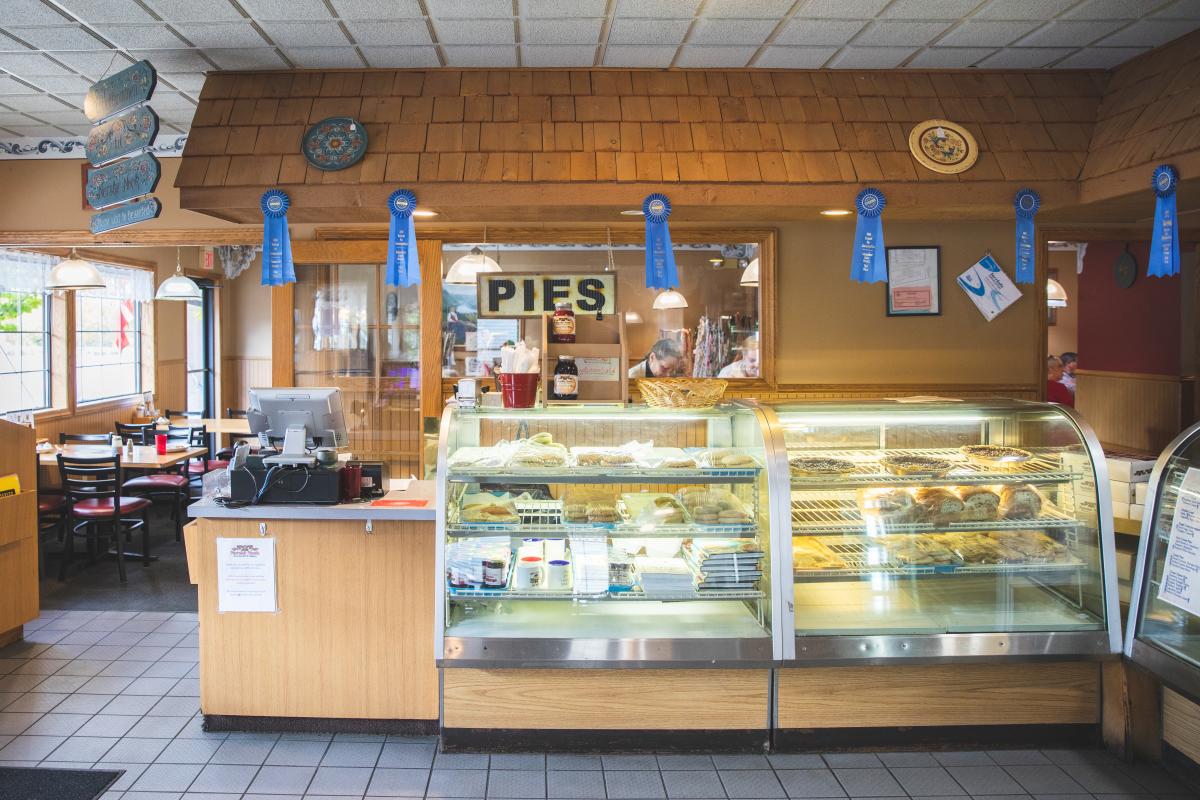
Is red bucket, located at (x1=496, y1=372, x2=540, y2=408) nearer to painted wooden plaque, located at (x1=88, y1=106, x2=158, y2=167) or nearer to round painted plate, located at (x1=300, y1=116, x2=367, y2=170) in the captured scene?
round painted plate, located at (x1=300, y1=116, x2=367, y2=170)

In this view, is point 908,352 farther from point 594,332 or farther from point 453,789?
point 453,789

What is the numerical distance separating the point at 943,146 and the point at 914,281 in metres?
1.29


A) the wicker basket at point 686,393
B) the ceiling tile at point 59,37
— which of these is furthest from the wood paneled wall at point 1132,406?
the ceiling tile at point 59,37

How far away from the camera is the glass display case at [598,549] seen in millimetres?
3568

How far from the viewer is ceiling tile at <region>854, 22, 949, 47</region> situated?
4223 millimetres

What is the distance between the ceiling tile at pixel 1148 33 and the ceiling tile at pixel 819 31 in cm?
136

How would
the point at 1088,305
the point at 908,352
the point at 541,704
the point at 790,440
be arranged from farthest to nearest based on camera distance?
the point at 1088,305, the point at 908,352, the point at 790,440, the point at 541,704

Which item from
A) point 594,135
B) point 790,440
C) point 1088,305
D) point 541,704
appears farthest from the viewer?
point 1088,305

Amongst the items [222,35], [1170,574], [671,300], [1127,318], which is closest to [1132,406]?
[1127,318]

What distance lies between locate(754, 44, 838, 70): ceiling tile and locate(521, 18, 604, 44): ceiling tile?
3.22ft

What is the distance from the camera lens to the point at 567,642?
3.56 m

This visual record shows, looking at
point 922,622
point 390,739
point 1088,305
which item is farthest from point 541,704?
point 1088,305

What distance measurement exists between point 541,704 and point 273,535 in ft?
4.72

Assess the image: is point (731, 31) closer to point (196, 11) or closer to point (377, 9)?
point (377, 9)
